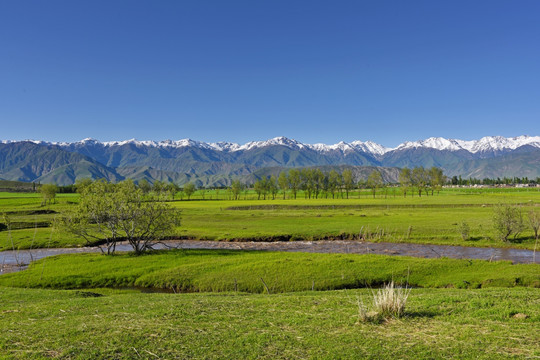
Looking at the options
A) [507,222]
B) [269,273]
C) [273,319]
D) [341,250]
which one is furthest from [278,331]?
[507,222]

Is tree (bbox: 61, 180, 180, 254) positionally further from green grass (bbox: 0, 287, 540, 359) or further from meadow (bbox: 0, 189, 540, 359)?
green grass (bbox: 0, 287, 540, 359)

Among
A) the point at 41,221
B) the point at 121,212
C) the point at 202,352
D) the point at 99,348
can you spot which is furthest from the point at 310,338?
the point at 41,221

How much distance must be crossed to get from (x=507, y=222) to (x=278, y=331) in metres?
59.3

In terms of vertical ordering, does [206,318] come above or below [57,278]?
above

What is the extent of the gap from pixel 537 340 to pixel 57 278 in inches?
1659

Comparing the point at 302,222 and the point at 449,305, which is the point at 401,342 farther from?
the point at 302,222

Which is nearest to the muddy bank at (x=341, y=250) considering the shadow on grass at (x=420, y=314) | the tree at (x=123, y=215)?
the tree at (x=123, y=215)

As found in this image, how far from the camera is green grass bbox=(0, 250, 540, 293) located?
3316 centimetres

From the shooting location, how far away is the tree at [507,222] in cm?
5584

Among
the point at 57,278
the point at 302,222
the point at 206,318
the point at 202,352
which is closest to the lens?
the point at 202,352

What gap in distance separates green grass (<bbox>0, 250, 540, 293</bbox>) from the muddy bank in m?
7.50

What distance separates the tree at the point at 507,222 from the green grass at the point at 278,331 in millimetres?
46065

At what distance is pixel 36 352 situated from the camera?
11.4 m

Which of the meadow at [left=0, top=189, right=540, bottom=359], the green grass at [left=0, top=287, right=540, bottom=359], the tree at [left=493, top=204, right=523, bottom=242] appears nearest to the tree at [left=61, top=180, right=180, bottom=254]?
the meadow at [left=0, top=189, right=540, bottom=359]
